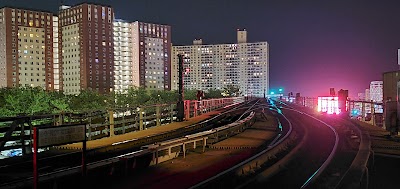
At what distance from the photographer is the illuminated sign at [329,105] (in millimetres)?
35281

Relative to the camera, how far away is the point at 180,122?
2731 cm

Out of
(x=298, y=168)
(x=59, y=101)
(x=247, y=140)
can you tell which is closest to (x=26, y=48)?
(x=59, y=101)

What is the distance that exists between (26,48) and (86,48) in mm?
30336

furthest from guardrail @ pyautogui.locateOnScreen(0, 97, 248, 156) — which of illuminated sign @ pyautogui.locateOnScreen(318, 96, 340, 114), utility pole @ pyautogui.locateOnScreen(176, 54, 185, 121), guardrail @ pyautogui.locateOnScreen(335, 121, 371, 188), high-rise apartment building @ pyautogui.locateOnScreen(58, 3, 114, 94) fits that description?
high-rise apartment building @ pyautogui.locateOnScreen(58, 3, 114, 94)

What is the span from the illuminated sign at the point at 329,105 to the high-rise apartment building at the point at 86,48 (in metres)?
153

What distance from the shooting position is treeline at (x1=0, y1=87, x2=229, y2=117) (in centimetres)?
8350

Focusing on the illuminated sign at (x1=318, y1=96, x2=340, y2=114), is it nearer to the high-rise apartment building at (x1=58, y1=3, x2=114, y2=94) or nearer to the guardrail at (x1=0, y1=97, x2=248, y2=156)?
the guardrail at (x1=0, y1=97, x2=248, y2=156)

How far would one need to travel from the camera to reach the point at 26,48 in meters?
190

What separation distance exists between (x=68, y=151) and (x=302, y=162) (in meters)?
7.98

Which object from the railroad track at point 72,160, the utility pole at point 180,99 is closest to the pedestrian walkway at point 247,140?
the railroad track at point 72,160

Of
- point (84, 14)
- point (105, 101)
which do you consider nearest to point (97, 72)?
point (84, 14)

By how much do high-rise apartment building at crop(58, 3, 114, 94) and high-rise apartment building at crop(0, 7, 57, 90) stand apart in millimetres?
6684

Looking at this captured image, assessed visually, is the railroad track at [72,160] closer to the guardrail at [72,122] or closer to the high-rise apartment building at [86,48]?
the guardrail at [72,122]

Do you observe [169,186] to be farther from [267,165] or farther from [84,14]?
[84,14]
